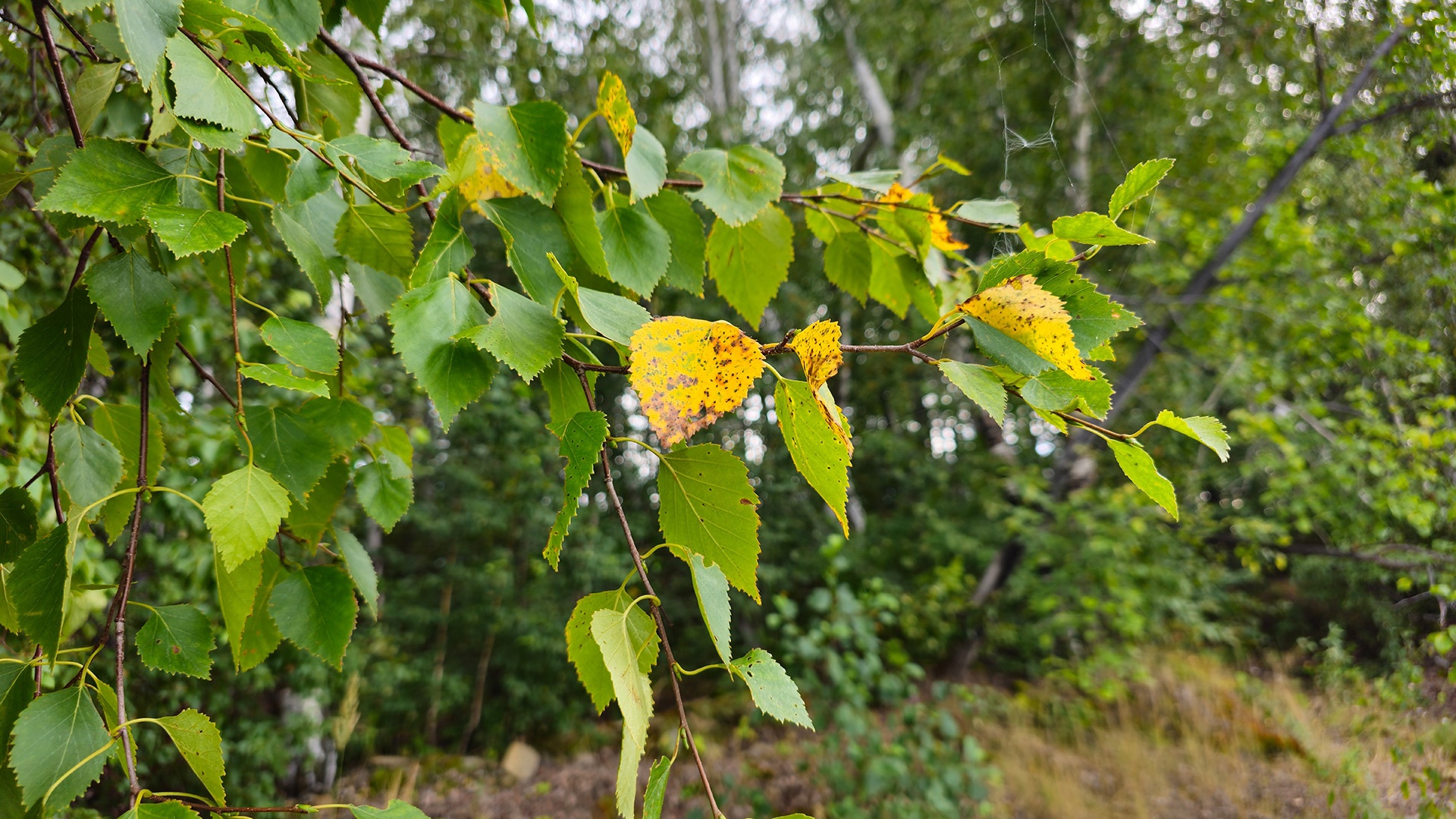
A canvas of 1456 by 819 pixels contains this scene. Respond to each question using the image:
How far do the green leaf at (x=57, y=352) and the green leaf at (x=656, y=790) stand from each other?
0.41 m

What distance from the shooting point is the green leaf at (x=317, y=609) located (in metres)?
0.46

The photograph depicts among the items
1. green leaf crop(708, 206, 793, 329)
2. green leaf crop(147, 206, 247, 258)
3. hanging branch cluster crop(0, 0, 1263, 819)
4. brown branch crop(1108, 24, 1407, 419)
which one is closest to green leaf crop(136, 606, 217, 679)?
hanging branch cluster crop(0, 0, 1263, 819)

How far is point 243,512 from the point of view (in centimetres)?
38

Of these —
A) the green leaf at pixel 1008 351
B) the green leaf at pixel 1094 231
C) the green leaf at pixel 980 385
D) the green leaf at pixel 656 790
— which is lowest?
the green leaf at pixel 656 790

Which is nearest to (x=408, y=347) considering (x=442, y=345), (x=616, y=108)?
(x=442, y=345)

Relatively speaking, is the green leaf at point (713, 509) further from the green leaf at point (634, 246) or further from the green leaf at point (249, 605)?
the green leaf at point (249, 605)

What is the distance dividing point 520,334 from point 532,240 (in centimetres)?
11

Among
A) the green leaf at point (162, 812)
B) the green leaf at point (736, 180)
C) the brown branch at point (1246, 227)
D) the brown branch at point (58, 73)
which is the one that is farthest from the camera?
the brown branch at point (1246, 227)

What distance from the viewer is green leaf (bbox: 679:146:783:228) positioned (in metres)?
0.49

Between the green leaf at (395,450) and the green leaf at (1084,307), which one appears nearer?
the green leaf at (1084,307)

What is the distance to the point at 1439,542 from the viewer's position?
5.17ft

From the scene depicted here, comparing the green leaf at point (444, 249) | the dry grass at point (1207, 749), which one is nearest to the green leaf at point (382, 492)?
the green leaf at point (444, 249)

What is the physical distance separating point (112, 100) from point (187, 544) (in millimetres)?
1331

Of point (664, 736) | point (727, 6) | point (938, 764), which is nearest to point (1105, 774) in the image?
point (938, 764)
